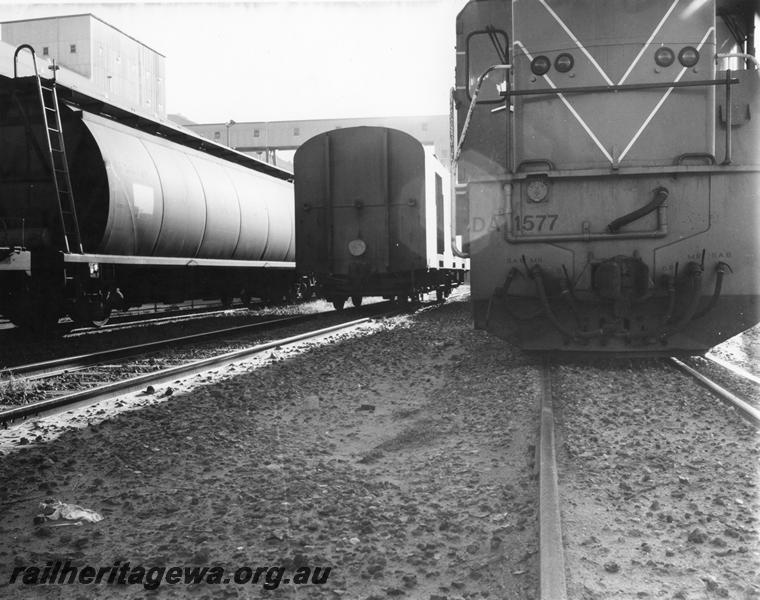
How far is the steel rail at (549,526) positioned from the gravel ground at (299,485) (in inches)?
3.1

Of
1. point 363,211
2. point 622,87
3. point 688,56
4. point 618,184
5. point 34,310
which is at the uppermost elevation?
point 688,56

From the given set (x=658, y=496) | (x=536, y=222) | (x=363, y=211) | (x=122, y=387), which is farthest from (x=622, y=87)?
(x=363, y=211)

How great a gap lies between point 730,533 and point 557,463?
0.86 meters

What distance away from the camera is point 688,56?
5254 mm

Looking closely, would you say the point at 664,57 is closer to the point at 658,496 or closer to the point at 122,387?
the point at 658,496

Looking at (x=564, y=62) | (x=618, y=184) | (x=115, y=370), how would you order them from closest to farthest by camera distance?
(x=618, y=184)
(x=564, y=62)
(x=115, y=370)

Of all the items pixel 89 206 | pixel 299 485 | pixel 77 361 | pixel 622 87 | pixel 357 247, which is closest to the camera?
pixel 299 485

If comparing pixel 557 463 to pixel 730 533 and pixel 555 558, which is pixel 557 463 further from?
pixel 555 558

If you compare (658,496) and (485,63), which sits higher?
(485,63)

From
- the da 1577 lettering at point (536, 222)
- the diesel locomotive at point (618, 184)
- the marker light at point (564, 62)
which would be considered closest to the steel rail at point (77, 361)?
the diesel locomotive at point (618, 184)

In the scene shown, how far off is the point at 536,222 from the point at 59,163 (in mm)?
6097

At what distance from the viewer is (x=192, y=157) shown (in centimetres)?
1076

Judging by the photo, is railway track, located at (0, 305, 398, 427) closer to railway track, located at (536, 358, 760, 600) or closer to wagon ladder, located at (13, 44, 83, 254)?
wagon ladder, located at (13, 44, 83, 254)

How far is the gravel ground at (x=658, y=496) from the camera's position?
1992 mm
